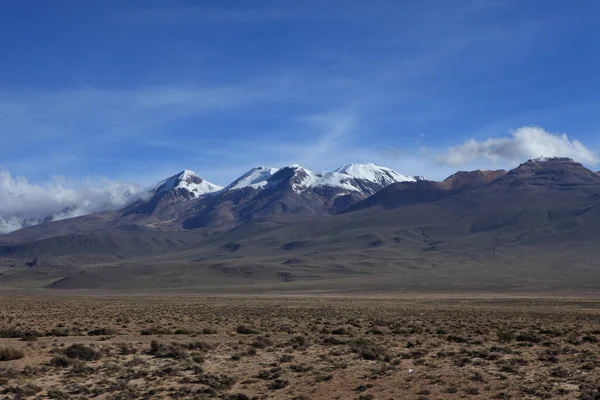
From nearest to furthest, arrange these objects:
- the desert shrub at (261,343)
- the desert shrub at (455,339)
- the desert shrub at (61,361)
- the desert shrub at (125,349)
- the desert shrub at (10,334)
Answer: the desert shrub at (61,361), the desert shrub at (125,349), the desert shrub at (261,343), the desert shrub at (455,339), the desert shrub at (10,334)

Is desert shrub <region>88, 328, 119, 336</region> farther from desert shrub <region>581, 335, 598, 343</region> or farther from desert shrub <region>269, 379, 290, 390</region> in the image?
desert shrub <region>581, 335, 598, 343</region>

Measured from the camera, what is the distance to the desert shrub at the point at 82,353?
26.0 meters

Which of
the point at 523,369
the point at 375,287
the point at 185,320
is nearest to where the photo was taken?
the point at 523,369

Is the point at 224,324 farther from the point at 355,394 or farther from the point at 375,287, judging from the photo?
the point at 375,287

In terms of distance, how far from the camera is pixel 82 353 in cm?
2620

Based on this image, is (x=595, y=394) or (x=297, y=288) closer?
(x=595, y=394)

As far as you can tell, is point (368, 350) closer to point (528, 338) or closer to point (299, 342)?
point (299, 342)

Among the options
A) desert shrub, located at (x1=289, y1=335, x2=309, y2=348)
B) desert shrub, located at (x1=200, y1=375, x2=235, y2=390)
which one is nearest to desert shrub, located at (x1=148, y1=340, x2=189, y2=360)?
desert shrub, located at (x1=200, y1=375, x2=235, y2=390)

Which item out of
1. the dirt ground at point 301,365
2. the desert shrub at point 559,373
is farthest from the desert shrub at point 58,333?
the desert shrub at point 559,373

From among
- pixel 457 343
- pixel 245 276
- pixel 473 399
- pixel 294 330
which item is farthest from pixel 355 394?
pixel 245 276

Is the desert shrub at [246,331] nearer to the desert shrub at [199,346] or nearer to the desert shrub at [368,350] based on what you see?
the desert shrub at [199,346]

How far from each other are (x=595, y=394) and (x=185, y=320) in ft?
109

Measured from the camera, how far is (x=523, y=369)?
23.0 m

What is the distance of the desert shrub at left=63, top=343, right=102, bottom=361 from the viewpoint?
26031mm
